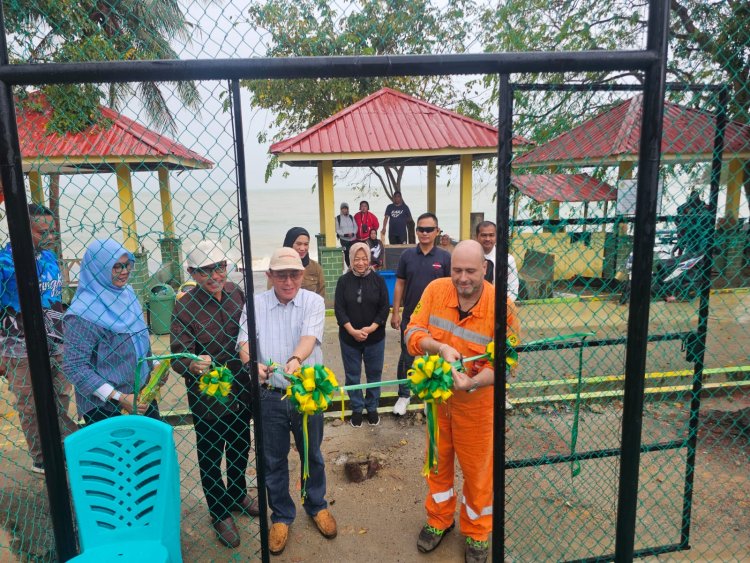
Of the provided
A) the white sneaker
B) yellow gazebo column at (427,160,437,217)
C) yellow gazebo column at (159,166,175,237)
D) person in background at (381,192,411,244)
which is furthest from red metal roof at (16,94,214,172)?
yellow gazebo column at (427,160,437,217)

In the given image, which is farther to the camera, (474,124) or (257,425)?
(474,124)

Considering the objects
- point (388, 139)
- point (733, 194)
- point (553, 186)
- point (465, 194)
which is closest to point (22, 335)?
point (553, 186)

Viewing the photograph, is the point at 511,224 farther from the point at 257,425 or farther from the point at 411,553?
the point at 411,553

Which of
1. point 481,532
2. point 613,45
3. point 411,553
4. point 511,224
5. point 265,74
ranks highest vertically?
point 613,45

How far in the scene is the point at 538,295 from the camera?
846cm

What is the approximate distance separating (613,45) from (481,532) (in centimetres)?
812

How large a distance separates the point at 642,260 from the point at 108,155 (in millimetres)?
3492

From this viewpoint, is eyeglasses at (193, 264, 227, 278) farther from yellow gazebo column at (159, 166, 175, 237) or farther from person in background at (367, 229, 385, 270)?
person in background at (367, 229, 385, 270)

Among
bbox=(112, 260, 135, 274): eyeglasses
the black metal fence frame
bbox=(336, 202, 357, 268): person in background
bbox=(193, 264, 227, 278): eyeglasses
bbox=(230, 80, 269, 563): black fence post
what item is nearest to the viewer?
the black metal fence frame

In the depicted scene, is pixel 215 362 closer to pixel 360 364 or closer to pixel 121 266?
pixel 121 266

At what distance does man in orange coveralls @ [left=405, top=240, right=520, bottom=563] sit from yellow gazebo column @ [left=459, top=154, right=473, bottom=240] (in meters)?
7.48

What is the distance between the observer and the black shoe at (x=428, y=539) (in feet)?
10.4

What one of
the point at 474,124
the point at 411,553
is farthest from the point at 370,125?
the point at 411,553

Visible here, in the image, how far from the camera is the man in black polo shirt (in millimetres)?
4773
